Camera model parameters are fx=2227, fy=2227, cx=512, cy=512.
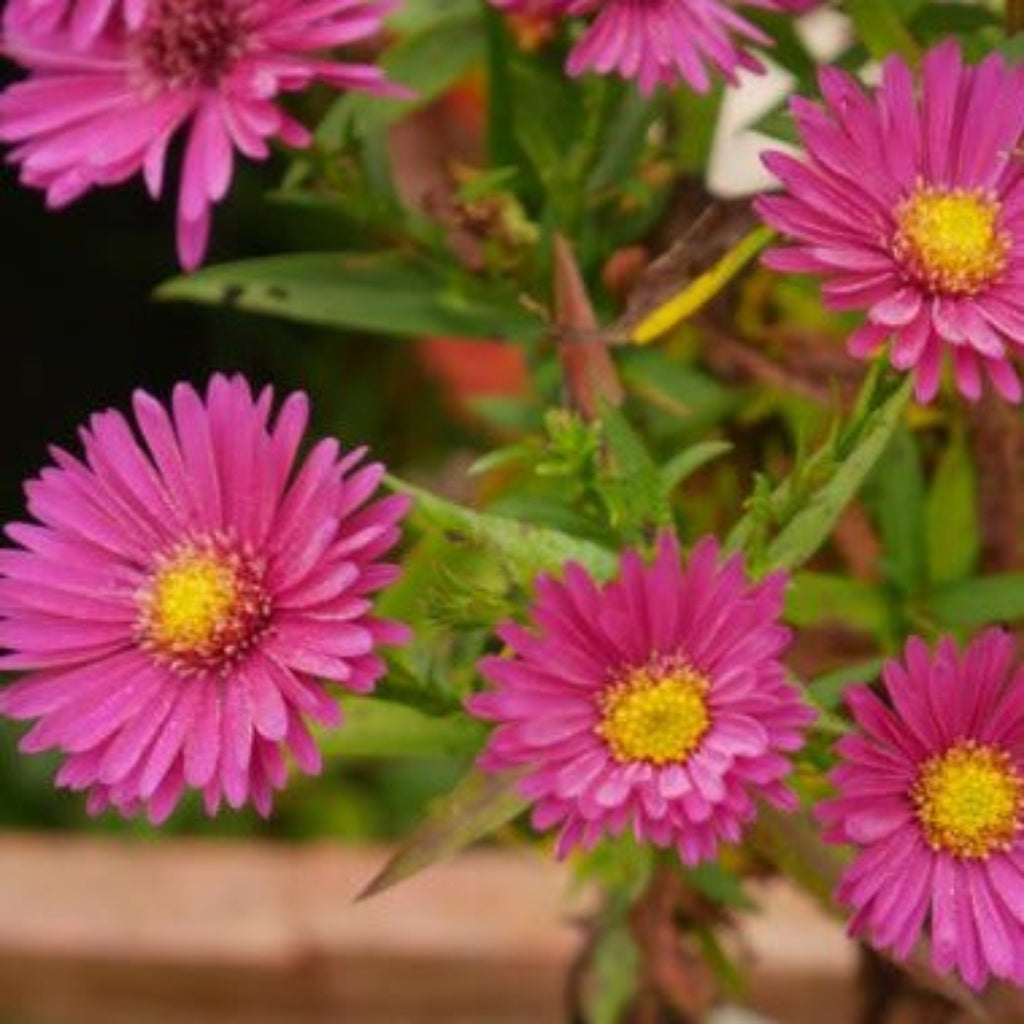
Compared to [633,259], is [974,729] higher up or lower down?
lower down

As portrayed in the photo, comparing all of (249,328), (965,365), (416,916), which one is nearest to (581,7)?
(965,365)

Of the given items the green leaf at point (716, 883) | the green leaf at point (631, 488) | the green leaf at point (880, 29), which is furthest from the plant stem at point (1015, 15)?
the green leaf at point (716, 883)

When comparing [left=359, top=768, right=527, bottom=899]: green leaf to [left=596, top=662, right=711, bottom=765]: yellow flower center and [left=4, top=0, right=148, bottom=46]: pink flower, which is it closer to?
[left=596, top=662, right=711, bottom=765]: yellow flower center

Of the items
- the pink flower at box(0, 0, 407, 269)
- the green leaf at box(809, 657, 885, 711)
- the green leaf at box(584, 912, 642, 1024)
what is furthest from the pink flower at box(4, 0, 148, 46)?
the green leaf at box(584, 912, 642, 1024)

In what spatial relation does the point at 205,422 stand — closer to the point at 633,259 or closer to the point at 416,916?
the point at 633,259

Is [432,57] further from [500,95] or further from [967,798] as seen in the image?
[967,798]

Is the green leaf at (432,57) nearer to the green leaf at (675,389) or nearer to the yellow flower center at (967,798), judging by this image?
the green leaf at (675,389)

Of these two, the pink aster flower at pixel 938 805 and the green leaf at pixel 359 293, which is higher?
the green leaf at pixel 359 293
